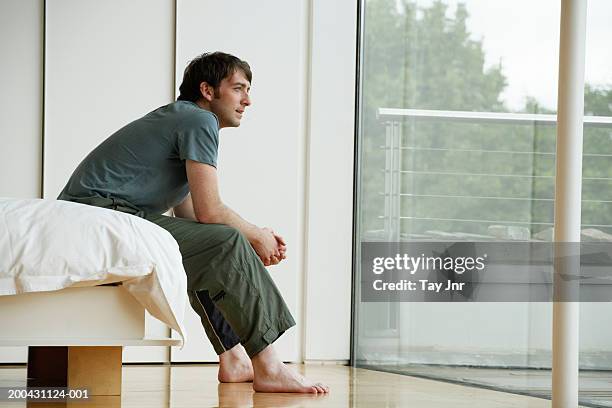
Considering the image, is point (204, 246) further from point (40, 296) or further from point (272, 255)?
point (40, 296)

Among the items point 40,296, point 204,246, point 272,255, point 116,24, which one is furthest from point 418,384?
point 116,24

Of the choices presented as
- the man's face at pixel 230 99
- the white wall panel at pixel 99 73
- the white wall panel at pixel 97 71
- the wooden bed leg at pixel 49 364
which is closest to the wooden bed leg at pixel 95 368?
the wooden bed leg at pixel 49 364

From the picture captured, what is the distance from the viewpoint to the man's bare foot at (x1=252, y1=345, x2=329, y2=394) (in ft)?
8.67

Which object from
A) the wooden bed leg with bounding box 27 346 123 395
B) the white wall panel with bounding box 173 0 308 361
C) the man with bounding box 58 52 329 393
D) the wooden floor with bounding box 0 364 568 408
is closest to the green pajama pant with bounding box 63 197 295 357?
the man with bounding box 58 52 329 393

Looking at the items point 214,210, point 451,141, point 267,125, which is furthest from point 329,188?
point 214,210

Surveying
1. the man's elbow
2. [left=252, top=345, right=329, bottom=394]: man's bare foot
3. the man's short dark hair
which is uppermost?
the man's short dark hair

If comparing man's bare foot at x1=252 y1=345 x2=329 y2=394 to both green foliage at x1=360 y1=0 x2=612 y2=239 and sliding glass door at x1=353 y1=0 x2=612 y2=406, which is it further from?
green foliage at x1=360 y1=0 x2=612 y2=239

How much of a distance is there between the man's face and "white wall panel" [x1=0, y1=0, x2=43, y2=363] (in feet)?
3.69

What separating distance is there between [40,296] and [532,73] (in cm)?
164

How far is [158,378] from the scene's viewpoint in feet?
10.6

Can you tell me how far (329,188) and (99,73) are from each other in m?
1.08

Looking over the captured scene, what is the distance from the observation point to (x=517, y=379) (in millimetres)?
2961

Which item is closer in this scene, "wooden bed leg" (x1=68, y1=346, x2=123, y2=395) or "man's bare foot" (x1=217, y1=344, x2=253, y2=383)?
"wooden bed leg" (x1=68, y1=346, x2=123, y2=395)

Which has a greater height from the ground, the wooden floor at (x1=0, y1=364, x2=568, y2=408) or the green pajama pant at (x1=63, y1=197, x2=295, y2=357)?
the green pajama pant at (x1=63, y1=197, x2=295, y2=357)
